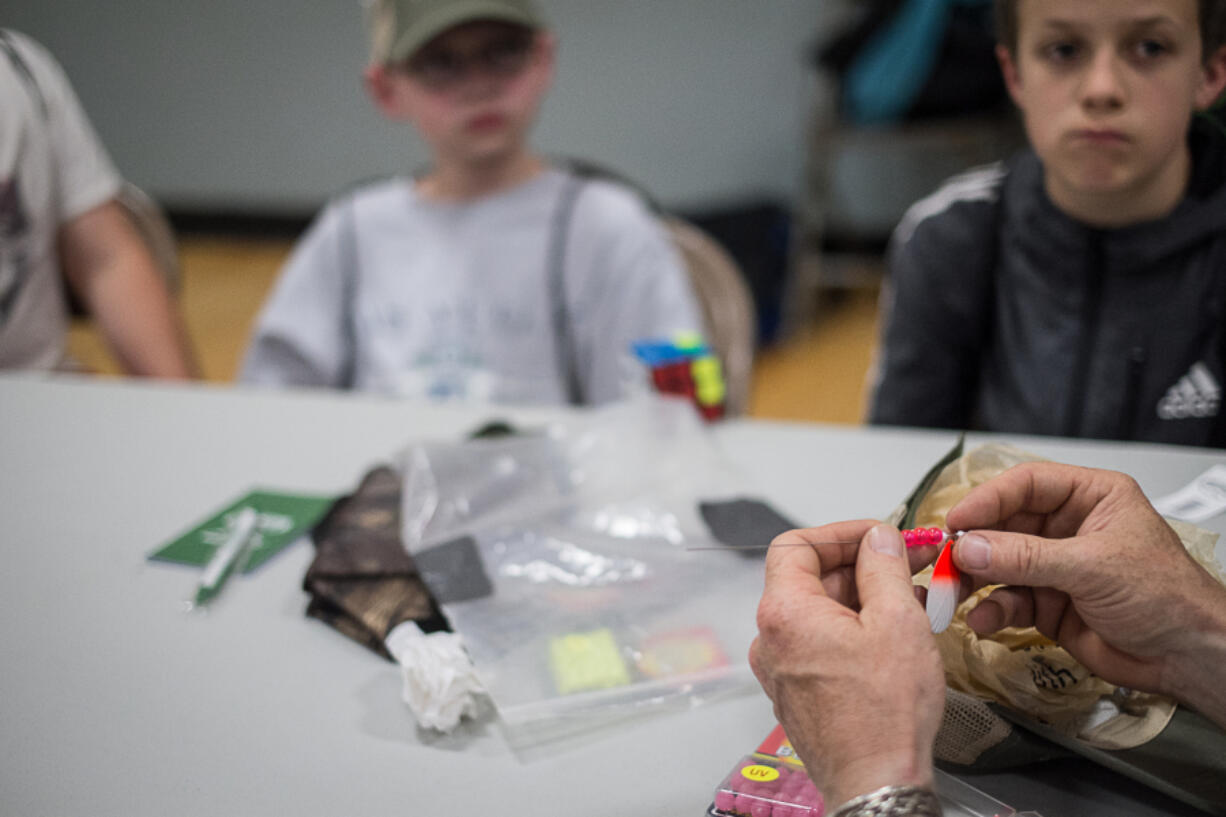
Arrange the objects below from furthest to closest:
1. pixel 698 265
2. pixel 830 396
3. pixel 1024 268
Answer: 1. pixel 830 396
2. pixel 698 265
3. pixel 1024 268

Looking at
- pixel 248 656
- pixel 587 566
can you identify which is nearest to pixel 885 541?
pixel 587 566

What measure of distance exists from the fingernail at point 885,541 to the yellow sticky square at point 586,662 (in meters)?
0.21

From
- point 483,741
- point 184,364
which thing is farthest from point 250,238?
point 483,741

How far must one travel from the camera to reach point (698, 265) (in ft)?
4.74

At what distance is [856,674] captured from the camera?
0.47m

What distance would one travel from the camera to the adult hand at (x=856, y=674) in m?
0.46

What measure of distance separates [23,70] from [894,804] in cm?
154

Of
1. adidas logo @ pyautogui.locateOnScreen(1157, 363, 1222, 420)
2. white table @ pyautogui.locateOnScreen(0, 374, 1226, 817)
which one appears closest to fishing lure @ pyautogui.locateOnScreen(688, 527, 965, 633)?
white table @ pyautogui.locateOnScreen(0, 374, 1226, 817)

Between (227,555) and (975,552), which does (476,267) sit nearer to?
(227,555)

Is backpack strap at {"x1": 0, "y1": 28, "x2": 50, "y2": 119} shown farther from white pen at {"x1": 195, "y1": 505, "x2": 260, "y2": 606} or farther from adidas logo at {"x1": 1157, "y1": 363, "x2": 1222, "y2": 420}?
adidas logo at {"x1": 1157, "y1": 363, "x2": 1222, "y2": 420}

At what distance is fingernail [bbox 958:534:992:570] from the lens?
1.76 ft

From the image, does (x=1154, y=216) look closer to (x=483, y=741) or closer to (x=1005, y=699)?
(x=1005, y=699)

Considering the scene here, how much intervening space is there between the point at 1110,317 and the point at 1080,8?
0.34m

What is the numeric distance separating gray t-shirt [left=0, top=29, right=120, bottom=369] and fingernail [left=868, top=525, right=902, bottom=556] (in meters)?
1.33
